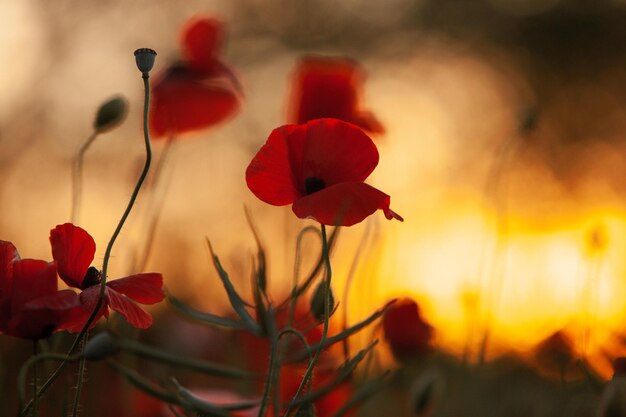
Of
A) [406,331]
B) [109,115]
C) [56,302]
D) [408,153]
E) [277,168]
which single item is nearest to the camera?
[56,302]

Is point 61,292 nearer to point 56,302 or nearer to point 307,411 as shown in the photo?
point 56,302

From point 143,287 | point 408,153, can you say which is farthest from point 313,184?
point 408,153

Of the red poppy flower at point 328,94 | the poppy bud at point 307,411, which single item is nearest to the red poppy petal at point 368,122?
the red poppy flower at point 328,94

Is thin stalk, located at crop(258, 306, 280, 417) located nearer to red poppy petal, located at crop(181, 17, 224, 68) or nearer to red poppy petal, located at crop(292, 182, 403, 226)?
red poppy petal, located at crop(292, 182, 403, 226)

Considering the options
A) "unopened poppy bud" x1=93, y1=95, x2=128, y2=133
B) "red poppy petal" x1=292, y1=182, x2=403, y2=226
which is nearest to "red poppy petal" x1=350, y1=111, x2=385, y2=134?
"unopened poppy bud" x1=93, y1=95, x2=128, y2=133

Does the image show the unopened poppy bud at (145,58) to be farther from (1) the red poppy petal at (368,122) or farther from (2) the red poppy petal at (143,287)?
(1) the red poppy petal at (368,122)

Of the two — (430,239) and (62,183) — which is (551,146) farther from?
(430,239)

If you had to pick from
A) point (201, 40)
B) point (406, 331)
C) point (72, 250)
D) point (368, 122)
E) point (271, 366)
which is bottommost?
point (406, 331)
